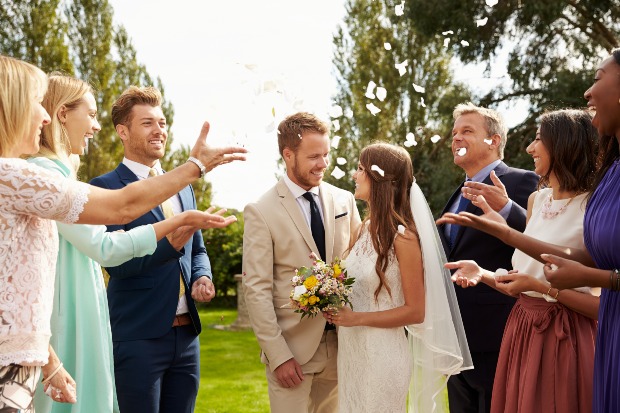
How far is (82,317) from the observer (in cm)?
387

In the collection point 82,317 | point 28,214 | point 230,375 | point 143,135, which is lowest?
point 230,375

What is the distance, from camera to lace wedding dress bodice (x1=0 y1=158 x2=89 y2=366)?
9.52 ft

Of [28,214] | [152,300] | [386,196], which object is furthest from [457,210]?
[28,214]

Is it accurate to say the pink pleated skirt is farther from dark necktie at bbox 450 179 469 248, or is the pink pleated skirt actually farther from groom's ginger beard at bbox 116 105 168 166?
groom's ginger beard at bbox 116 105 168 166

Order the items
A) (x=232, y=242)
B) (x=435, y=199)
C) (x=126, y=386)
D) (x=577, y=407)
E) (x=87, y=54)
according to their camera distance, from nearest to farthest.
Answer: (x=577, y=407), (x=126, y=386), (x=435, y=199), (x=232, y=242), (x=87, y=54)

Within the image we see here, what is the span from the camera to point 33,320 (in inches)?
117

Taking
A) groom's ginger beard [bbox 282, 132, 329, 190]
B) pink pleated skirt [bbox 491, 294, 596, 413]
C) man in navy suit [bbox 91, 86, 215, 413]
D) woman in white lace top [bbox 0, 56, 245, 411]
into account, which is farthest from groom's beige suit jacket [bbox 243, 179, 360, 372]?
woman in white lace top [bbox 0, 56, 245, 411]

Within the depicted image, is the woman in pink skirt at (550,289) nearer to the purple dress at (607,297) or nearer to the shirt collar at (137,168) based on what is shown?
the purple dress at (607,297)

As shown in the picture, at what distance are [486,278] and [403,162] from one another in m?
0.94

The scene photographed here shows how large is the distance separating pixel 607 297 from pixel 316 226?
2.01m

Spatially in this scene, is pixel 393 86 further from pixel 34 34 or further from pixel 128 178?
pixel 128 178

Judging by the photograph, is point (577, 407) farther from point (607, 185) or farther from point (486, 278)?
point (607, 185)

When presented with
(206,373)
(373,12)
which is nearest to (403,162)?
(206,373)

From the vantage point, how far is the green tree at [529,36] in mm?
15242
